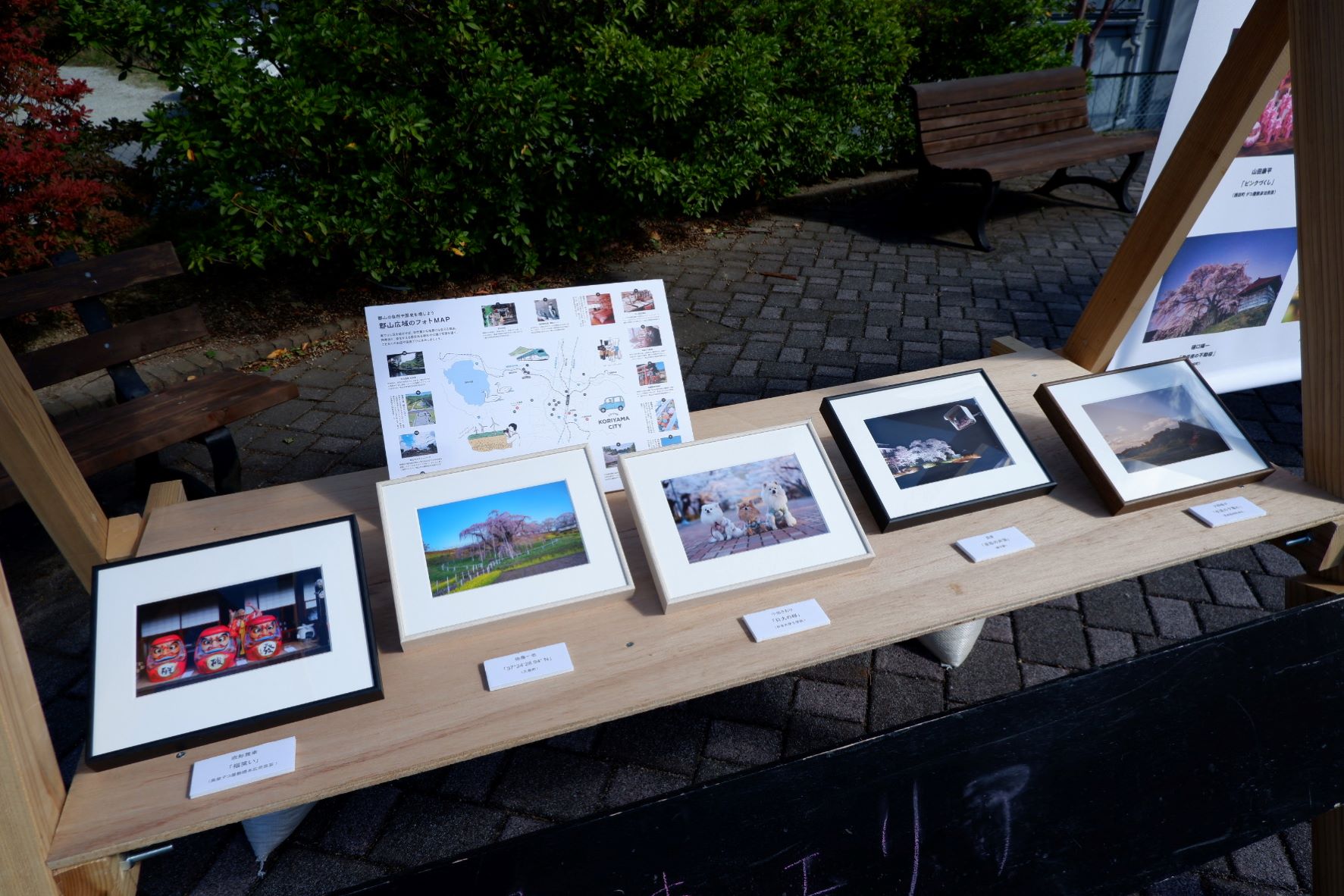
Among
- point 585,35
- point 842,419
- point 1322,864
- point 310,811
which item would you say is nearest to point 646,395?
point 842,419

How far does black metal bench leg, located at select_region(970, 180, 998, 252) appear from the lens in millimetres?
5609

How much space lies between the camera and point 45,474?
1.53m

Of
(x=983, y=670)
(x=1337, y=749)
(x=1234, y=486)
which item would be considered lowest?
(x=983, y=670)

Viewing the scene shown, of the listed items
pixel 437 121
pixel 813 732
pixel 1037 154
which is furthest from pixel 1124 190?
pixel 813 732

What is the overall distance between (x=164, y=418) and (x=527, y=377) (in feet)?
6.12

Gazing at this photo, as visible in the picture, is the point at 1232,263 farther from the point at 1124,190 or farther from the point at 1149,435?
the point at 1124,190

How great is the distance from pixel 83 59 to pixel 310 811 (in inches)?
290

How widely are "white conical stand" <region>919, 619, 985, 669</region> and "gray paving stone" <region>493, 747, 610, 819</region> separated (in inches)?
42.3

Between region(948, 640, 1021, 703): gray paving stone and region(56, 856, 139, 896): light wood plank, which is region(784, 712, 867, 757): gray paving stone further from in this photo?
region(56, 856, 139, 896): light wood plank

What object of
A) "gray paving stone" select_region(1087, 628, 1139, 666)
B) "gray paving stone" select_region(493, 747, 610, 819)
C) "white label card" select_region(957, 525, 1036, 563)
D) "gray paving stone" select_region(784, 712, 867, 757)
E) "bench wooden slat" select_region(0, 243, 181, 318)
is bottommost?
"gray paving stone" select_region(1087, 628, 1139, 666)

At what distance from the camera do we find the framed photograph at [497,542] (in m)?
→ 1.43

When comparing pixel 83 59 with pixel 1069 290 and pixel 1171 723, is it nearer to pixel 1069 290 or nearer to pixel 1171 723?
pixel 1069 290

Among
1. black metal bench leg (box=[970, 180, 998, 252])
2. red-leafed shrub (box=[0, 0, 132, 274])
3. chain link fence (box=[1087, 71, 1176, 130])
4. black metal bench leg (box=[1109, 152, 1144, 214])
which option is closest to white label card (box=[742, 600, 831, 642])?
red-leafed shrub (box=[0, 0, 132, 274])

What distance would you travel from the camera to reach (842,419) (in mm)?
1771
